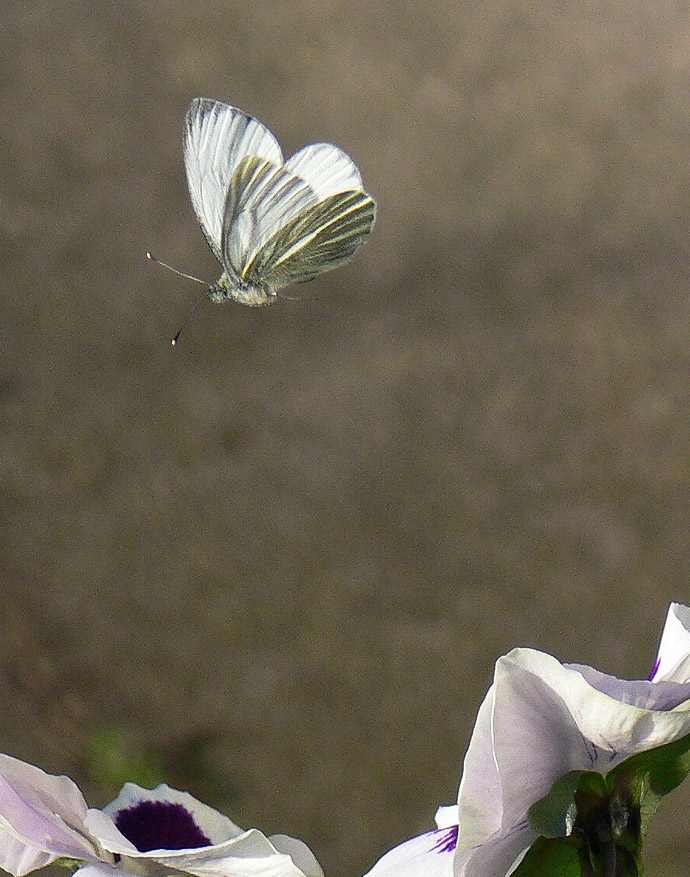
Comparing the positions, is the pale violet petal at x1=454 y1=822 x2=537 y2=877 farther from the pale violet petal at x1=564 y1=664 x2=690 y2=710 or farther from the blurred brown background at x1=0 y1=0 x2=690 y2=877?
the blurred brown background at x1=0 y1=0 x2=690 y2=877

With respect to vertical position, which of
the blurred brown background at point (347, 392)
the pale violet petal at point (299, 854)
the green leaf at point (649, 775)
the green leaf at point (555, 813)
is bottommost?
the green leaf at point (555, 813)

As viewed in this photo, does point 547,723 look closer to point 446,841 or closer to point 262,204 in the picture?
point 446,841

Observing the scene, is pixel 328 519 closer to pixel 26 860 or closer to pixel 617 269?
pixel 617 269

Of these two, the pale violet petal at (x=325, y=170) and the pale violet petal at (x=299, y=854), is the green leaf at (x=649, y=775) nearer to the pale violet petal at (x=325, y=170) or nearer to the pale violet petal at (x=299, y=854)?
the pale violet petal at (x=299, y=854)

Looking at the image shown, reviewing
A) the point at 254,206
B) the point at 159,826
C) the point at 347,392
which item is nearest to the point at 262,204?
the point at 254,206

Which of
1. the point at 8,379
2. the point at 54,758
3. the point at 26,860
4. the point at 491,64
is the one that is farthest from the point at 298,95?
the point at 26,860

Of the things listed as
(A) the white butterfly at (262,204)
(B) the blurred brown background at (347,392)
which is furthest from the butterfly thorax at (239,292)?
(B) the blurred brown background at (347,392)
